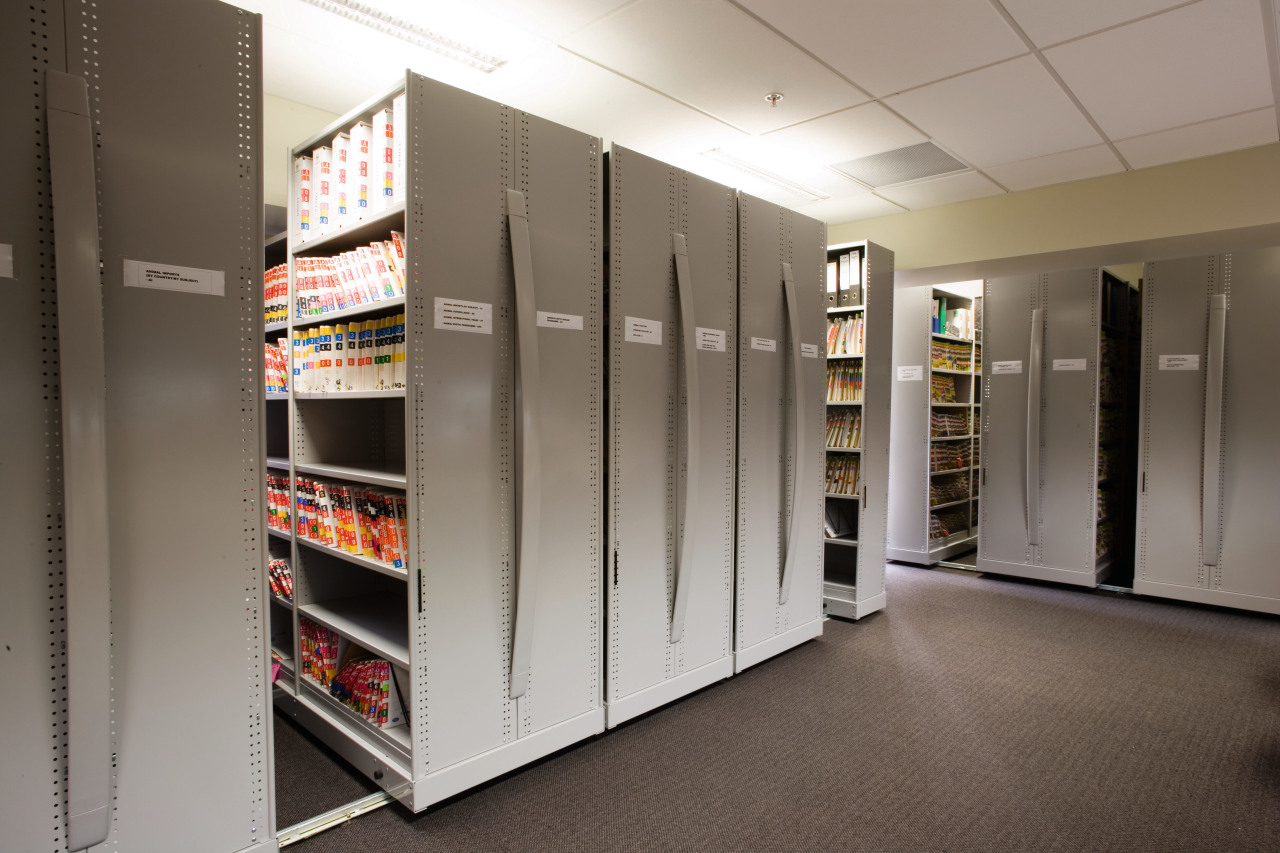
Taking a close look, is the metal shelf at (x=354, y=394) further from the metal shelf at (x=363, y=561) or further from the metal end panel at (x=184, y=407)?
the metal shelf at (x=363, y=561)

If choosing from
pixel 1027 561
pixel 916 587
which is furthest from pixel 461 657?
pixel 1027 561

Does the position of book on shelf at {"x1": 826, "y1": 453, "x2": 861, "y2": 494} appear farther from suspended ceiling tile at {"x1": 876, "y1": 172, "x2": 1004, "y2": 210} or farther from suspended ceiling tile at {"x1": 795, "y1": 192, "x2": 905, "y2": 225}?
suspended ceiling tile at {"x1": 876, "y1": 172, "x2": 1004, "y2": 210}

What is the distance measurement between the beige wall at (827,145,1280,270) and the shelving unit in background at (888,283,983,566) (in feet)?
1.73

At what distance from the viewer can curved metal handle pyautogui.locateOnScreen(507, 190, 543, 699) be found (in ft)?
7.98

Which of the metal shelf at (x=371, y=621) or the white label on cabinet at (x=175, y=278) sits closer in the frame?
the white label on cabinet at (x=175, y=278)

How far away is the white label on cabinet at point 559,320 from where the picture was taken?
260 centimetres

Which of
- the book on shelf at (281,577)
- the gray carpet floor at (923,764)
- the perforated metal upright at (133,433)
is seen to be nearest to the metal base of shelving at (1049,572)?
the gray carpet floor at (923,764)

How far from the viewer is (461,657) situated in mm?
2375

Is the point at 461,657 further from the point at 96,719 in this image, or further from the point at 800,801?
the point at 800,801

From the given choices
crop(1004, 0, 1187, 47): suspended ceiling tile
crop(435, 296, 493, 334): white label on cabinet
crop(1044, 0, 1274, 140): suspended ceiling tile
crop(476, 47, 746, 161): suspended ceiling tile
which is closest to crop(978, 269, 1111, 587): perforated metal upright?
crop(1044, 0, 1274, 140): suspended ceiling tile

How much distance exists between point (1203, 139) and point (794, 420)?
10.7ft

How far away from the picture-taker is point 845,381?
4.73 meters

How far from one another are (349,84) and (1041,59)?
3596mm

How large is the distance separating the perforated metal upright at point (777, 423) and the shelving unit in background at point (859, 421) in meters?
0.62
